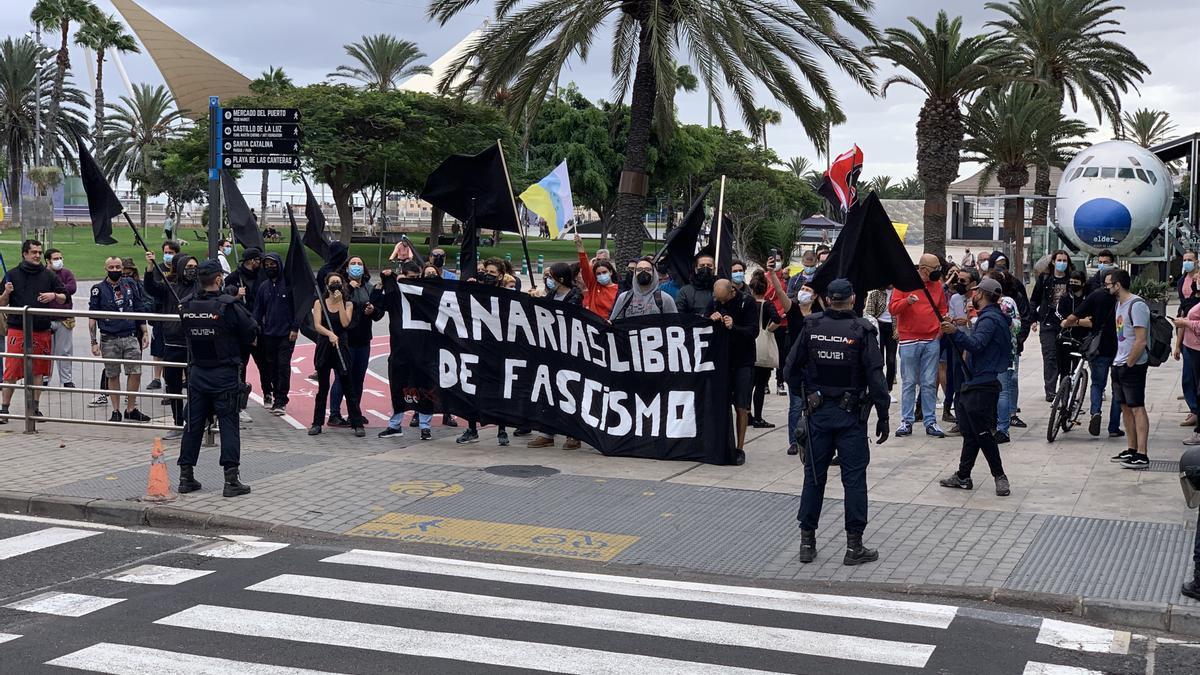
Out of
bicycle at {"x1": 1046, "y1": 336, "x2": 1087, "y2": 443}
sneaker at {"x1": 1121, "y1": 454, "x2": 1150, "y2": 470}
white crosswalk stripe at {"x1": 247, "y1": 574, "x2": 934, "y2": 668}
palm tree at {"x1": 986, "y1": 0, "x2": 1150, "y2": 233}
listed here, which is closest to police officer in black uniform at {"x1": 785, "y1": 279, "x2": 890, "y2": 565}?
white crosswalk stripe at {"x1": 247, "y1": 574, "x2": 934, "y2": 668}

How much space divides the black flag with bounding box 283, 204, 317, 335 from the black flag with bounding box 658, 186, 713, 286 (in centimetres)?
401

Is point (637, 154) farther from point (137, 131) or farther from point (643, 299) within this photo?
point (137, 131)

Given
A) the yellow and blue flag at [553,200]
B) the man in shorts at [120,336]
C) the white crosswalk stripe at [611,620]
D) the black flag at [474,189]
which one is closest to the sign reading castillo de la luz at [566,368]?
the black flag at [474,189]

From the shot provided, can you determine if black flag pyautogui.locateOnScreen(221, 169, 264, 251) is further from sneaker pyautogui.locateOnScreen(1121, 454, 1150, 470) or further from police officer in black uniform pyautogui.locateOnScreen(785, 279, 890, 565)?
sneaker pyautogui.locateOnScreen(1121, 454, 1150, 470)

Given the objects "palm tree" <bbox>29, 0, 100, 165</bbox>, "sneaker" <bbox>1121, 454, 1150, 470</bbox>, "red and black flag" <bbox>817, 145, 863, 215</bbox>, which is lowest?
"sneaker" <bbox>1121, 454, 1150, 470</bbox>

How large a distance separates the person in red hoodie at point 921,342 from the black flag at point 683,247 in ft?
8.27

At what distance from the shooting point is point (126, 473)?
11.0 metres

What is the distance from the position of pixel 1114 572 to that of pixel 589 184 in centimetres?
5600

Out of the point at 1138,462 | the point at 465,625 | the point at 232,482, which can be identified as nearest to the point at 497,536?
the point at 465,625

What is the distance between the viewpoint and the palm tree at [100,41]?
7288cm

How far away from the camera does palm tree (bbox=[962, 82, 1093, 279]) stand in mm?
45844

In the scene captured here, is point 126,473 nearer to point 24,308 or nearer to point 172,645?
point 24,308

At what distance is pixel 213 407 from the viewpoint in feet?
33.6

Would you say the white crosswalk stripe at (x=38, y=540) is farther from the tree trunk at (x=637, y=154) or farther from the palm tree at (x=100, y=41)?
the palm tree at (x=100, y=41)
